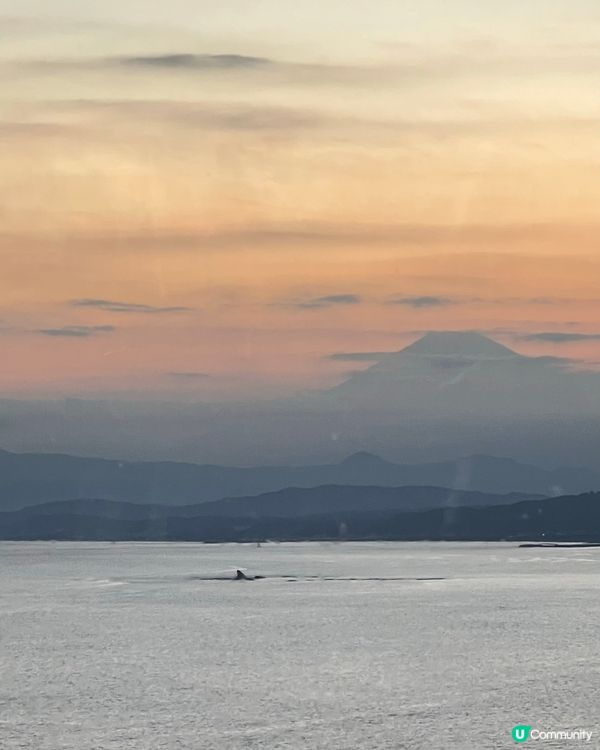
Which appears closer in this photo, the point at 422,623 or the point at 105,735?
the point at 105,735

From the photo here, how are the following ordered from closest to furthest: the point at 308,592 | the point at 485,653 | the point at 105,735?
the point at 105,735
the point at 485,653
the point at 308,592

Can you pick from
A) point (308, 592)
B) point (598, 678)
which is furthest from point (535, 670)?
point (308, 592)

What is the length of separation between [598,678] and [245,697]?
69.1 feet

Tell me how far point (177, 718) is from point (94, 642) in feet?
150

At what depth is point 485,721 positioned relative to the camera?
2525 inches

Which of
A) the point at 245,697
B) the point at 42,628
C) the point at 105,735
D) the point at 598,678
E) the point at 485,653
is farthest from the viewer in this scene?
the point at 42,628

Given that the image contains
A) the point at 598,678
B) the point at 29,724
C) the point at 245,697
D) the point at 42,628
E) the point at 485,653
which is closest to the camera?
the point at 29,724

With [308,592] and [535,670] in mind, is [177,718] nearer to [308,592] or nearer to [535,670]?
[535,670]

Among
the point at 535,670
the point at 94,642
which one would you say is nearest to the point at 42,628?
the point at 94,642

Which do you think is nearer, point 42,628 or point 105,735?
point 105,735

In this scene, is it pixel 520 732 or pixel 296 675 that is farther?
pixel 296 675

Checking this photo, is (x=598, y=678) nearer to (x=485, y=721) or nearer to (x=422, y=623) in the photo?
(x=485, y=721)

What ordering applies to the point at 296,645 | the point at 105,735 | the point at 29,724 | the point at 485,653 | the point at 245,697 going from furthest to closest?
the point at 296,645, the point at 485,653, the point at 245,697, the point at 29,724, the point at 105,735

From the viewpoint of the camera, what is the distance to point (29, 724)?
6475cm
